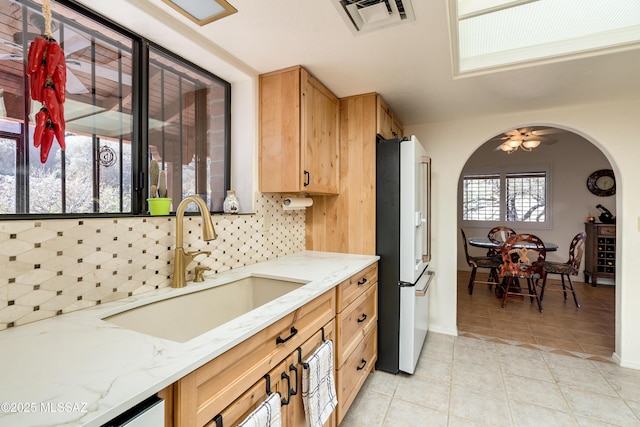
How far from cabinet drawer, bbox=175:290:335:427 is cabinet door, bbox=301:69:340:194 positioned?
976mm

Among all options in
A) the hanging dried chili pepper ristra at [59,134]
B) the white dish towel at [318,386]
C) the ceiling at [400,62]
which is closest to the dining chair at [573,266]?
the ceiling at [400,62]

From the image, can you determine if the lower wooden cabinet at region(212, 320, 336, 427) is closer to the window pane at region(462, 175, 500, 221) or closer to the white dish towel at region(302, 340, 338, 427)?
the white dish towel at region(302, 340, 338, 427)

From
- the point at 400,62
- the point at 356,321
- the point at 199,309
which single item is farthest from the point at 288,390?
the point at 400,62

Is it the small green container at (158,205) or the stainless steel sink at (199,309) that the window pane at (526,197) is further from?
the small green container at (158,205)

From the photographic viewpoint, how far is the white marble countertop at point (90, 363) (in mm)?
535

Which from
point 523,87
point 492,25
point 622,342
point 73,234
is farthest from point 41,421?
point 622,342

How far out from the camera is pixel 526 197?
17.9ft

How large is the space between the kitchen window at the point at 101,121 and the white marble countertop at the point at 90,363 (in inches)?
19.7

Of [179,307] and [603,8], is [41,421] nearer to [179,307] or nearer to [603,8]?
[179,307]

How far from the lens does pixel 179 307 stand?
4.38ft

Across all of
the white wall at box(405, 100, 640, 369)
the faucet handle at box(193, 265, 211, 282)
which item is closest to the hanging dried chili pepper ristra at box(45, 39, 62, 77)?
the faucet handle at box(193, 265, 211, 282)

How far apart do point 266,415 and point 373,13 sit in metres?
1.66

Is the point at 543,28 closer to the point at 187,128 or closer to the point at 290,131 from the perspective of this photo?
the point at 290,131

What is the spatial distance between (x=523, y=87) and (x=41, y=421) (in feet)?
9.39
